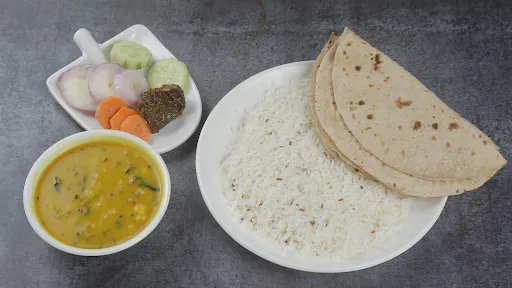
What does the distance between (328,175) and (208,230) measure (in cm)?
70

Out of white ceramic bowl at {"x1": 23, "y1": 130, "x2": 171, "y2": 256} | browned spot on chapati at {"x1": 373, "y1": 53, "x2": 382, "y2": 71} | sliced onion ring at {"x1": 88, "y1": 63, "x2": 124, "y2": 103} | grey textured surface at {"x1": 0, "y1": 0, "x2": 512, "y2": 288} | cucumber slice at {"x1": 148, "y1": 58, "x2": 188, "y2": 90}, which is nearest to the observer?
white ceramic bowl at {"x1": 23, "y1": 130, "x2": 171, "y2": 256}

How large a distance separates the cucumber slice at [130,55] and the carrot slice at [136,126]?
43cm

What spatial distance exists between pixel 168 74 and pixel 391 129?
134cm

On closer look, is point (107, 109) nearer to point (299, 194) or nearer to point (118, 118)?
point (118, 118)

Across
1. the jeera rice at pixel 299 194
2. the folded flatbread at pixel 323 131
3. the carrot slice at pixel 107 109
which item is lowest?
the jeera rice at pixel 299 194

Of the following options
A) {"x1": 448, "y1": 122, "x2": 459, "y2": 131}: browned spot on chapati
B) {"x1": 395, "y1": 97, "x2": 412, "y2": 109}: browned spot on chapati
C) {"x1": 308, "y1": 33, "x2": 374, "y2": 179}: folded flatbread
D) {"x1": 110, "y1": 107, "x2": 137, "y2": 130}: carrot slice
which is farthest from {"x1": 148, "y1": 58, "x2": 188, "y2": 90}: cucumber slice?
{"x1": 448, "y1": 122, "x2": 459, "y2": 131}: browned spot on chapati

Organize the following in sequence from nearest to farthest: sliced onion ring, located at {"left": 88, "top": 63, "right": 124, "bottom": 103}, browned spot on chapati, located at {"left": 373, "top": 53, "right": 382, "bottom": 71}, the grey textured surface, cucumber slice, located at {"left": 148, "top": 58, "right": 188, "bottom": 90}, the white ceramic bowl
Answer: the white ceramic bowl → the grey textured surface → browned spot on chapati, located at {"left": 373, "top": 53, "right": 382, "bottom": 71} → sliced onion ring, located at {"left": 88, "top": 63, "right": 124, "bottom": 103} → cucumber slice, located at {"left": 148, "top": 58, "right": 188, "bottom": 90}

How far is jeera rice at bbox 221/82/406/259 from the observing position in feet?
9.34

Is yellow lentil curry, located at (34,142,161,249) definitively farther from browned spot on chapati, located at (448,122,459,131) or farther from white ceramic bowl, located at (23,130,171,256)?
browned spot on chapati, located at (448,122,459,131)

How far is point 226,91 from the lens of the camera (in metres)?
3.65

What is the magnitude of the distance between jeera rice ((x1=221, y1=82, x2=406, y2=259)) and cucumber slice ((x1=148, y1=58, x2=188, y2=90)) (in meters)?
0.48

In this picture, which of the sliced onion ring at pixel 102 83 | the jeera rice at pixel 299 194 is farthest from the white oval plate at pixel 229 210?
the sliced onion ring at pixel 102 83

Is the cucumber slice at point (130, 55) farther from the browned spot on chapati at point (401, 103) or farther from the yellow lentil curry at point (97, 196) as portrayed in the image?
the browned spot on chapati at point (401, 103)

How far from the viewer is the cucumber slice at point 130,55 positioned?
3.46m
